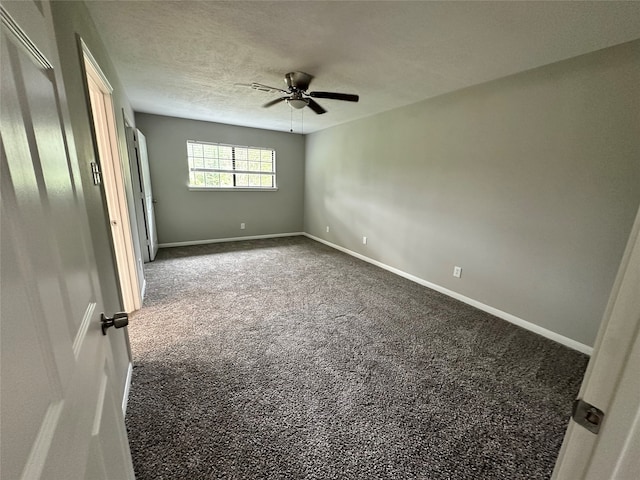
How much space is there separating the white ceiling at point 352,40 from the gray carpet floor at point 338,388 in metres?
2.27

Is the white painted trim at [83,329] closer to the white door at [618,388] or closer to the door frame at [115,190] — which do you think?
the white door at [618,388]

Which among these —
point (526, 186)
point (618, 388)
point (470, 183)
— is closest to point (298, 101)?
point (470, 183)

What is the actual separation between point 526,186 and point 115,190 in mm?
3582

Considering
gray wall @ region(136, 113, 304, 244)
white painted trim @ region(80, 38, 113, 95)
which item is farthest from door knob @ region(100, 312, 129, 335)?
gray wall @ region(136, 113, 304, 244)

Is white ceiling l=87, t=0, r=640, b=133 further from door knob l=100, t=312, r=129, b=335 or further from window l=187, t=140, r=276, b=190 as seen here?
window l=187, t=140, r=276, b=190

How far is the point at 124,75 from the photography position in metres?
2.61

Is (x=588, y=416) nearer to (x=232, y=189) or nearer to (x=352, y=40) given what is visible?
(x=352, y=40)

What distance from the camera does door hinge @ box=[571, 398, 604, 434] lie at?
49 cm

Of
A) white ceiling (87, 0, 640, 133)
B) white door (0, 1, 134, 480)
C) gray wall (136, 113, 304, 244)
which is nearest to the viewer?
white door (0, 1, 134, 480)

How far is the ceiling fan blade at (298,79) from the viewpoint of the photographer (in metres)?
2.41

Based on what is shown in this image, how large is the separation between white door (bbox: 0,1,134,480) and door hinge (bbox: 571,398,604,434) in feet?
2.87

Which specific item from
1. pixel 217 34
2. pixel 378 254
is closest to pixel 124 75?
pixel 217 34

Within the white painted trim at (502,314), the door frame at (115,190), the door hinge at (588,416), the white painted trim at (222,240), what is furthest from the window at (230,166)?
the door hinge at (588,416)

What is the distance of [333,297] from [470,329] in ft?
4.51
